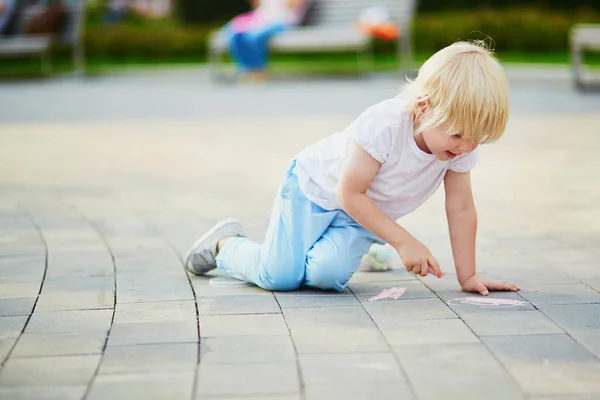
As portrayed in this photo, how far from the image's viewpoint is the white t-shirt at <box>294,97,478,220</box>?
3553 mm

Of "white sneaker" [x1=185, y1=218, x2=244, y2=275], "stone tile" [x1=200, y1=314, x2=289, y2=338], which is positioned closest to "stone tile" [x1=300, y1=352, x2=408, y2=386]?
"stone tile" [x1=200, y1=314, x2=289, y2=338]

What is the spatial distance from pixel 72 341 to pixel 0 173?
155 inches

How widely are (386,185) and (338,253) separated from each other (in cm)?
30

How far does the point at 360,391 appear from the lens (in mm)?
2662

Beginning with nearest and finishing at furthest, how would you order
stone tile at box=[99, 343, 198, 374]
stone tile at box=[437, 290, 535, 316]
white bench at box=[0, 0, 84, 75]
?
1. stone tile at box=[99, 343, 198, 374]
2. stone tile at box=[437, 290, 535, 316]
3. white bench at box=[0, 0, 84, 75]

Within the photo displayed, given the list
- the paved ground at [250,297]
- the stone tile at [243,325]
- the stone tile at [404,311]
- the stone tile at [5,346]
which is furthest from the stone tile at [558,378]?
the stone tile at [5,346]

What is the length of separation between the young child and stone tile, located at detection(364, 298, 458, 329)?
0.12 metres

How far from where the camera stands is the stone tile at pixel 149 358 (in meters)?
2.87

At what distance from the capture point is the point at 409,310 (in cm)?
350

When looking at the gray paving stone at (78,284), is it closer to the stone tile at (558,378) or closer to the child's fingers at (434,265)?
the child's fingers at (434,265)

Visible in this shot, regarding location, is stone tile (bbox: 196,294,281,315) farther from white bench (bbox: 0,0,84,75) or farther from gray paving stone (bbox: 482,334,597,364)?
white bench (bbox: 0,0,84,75)

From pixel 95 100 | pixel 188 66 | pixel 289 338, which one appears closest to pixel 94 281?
pixel 289 338

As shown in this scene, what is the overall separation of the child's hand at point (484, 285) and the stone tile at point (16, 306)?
5.08 ft

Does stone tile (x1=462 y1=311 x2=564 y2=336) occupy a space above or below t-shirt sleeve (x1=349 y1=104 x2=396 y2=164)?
below
